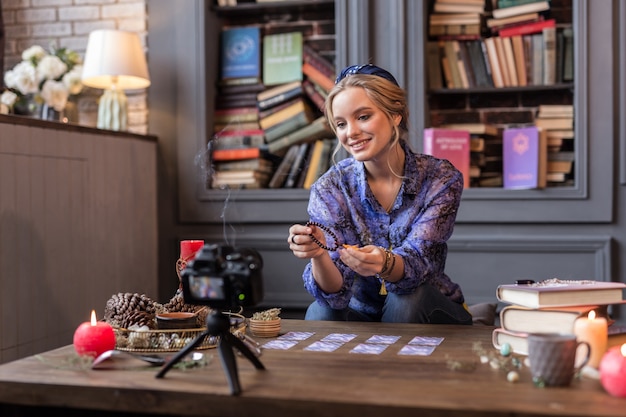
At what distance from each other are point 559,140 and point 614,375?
2.50m

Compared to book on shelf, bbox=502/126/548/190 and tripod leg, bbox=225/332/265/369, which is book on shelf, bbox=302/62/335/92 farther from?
tripod leg, bbox=225/332/265/369

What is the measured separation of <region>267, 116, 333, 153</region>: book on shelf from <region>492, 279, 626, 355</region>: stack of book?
227 centimetres

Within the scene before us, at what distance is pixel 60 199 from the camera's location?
10.2 feet

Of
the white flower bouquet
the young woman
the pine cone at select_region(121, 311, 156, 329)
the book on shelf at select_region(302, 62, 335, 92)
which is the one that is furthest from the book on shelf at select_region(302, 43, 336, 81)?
the pine cone at select_region(121, 311, 156, 329)

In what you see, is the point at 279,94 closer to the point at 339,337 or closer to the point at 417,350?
the point at 339,337

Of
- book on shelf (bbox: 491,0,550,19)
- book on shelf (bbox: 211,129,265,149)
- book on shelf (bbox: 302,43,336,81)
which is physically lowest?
book on shelf (bbox: 211,129,265,149)

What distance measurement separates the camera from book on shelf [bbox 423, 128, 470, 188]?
3480mm

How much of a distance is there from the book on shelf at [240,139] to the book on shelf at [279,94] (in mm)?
132

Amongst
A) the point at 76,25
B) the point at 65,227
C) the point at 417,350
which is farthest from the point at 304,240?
the point at 76,25

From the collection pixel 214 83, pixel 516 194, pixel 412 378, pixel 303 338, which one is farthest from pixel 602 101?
pixel 412 378

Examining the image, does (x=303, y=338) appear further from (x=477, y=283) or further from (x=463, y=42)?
(x=463, y=42)

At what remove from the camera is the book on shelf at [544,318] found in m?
1.49

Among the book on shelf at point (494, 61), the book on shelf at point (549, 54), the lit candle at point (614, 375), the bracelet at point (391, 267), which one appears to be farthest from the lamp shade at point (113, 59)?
the lit candle at point (614, 375)

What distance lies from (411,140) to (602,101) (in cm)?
81
